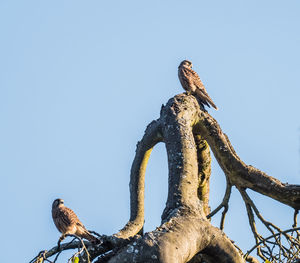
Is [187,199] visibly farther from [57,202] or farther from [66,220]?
[57,202]

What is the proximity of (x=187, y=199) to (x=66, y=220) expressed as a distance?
3.67 m

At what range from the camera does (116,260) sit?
9.07ft

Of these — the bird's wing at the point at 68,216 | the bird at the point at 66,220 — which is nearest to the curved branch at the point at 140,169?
the bird at the point at 66,220

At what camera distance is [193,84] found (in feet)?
24.6

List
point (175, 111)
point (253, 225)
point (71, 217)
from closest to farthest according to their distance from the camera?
1. point (253, 225)
2. point (175, 111)
3. point (71, 217)

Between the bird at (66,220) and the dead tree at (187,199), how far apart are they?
199 centimetres

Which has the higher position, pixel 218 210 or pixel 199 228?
pixel 218 210

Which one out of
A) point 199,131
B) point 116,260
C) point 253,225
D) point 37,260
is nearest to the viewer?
point 116,260

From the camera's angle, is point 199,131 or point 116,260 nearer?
point 116,260

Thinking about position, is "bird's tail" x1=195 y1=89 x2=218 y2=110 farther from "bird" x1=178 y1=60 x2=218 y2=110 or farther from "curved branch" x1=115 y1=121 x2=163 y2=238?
"curved branch" x1=115 y1=121 x2=163 y2=238

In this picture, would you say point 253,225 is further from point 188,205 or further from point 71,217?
point 71,217

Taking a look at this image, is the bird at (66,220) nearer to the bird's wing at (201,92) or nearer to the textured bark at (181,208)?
the textured bark at (181,208)

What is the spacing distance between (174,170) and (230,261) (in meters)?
A: 0.81

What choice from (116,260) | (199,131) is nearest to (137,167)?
(199,131)
